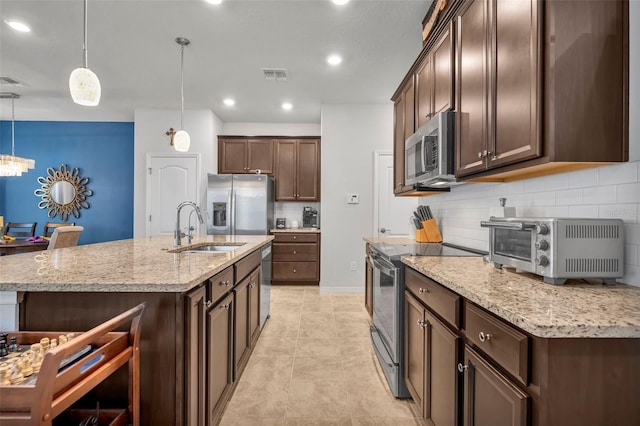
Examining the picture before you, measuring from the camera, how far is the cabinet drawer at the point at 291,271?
5133 mm

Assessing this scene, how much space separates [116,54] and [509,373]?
4201 mm

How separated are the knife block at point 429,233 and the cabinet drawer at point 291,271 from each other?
8.04 ft

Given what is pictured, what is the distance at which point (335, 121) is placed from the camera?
187 inches

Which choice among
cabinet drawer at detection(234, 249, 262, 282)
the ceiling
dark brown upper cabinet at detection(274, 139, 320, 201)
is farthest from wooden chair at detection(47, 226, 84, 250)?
dark brown upper cabinet at detection(274, 139, 320, 201)

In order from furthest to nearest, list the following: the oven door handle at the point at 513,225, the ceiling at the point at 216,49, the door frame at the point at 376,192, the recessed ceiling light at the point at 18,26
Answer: the door frame at the point at 376,192, the recessed ceiling light at the point at 18,26, the ceiling at the point at 216,49, the oven door handle at the point at 513,225


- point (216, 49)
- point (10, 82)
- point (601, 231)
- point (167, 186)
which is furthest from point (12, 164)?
point (601, 231)

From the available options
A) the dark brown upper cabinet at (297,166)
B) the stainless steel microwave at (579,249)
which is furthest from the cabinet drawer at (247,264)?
the dark brown upper cabinet at (297,166)

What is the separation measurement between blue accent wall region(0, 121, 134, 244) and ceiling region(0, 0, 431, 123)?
1.08 meters

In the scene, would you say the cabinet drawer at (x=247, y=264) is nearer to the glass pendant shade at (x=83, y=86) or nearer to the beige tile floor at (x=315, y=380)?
the beige tile floor at (x=315, y=380)

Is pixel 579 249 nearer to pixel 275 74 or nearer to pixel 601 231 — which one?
pixel 601 231

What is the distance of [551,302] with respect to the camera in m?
0.95

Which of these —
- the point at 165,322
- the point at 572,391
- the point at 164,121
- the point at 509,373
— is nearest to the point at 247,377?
the point at 165,322

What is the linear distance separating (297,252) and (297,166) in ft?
4.91

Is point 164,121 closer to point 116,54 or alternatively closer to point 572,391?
point 116,54
